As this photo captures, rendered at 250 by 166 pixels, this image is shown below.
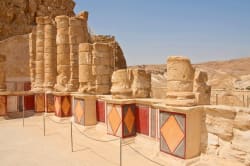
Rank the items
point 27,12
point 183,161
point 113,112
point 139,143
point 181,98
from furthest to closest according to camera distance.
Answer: point 27,12, point 113,112, point 139,143, point 181,98, point 183,161

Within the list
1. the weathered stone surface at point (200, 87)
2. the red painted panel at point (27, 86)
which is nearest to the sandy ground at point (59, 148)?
the weathered stone surface at point (200, 87)

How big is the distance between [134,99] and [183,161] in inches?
120

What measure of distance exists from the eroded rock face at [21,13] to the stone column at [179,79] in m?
25.3

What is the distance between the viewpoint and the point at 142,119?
822 cm

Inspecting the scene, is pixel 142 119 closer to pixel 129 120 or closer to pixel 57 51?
pixel 129 120

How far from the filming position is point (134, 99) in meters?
8.45

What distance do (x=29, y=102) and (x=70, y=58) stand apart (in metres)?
4.17

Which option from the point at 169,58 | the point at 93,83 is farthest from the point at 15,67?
the point at 169,58

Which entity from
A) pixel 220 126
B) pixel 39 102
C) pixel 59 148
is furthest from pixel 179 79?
pixel 39 102

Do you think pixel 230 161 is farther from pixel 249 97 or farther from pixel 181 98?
pixel 249 97

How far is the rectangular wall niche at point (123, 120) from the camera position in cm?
828

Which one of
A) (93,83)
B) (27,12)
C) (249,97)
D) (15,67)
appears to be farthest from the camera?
(27,12)

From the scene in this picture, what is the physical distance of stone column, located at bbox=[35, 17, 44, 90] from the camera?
15898mm

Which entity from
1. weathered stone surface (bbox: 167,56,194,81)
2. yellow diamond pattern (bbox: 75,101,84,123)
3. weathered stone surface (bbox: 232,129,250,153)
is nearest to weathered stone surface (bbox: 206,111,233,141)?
weathered stone surface (bbox: 232,129,250,153)
